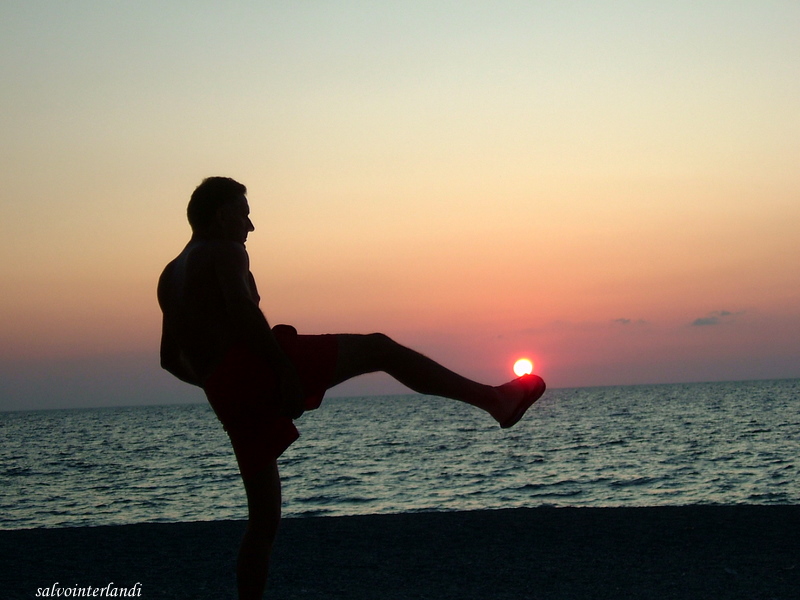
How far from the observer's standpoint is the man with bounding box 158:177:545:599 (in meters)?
2.83

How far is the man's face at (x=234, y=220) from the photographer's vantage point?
2.99 metres

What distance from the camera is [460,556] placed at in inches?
224

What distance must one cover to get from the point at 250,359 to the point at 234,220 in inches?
21.5

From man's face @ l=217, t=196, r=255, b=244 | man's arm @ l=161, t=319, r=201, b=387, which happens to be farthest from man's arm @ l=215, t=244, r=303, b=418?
man's arm @ l=161, t=319, r=201, b=387

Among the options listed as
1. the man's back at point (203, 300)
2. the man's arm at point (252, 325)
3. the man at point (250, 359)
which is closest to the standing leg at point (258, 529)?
the man at point (250, 359)

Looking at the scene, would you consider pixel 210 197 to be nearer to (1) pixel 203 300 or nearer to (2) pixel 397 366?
(1) pixel 203 300

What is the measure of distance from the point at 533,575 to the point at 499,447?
34.9 metres

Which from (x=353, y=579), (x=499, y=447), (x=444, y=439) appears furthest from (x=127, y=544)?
(x=444, y=439)

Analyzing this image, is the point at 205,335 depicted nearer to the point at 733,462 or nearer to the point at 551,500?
the point at 551,500

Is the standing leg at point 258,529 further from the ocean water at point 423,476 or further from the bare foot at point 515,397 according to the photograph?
the ocean water at point 423,476

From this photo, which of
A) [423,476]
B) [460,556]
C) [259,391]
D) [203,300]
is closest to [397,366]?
A: [259,391]

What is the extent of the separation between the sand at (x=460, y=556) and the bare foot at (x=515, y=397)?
1885 millimetres

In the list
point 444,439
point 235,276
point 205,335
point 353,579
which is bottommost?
point 444,439

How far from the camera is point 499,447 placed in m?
39.3
